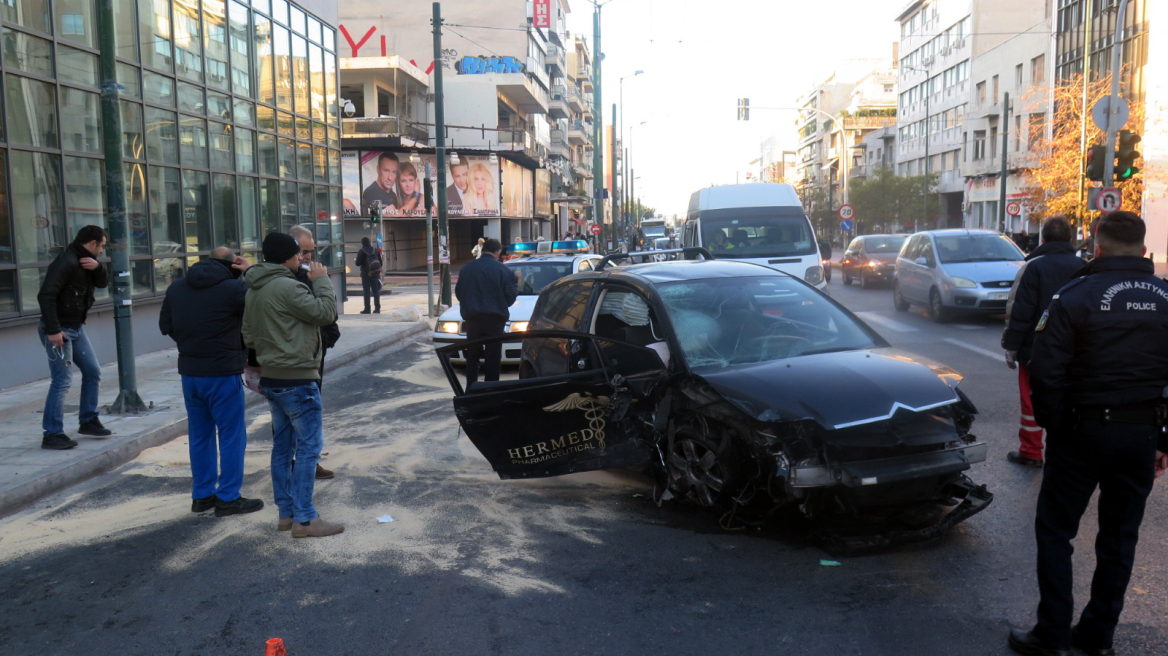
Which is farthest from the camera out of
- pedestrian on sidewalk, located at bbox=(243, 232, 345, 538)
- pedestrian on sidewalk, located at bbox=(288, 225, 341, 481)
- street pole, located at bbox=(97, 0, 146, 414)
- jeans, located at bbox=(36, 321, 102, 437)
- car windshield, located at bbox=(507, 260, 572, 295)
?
car windshield, located at bbox=(507, 260, 572, 295)

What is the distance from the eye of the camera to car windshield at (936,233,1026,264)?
1627 centimetres

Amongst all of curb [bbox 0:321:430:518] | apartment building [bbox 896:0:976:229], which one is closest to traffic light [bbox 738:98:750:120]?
apartment building [bbox 896:0:976:229]

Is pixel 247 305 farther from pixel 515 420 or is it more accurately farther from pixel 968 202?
pixel 968 202

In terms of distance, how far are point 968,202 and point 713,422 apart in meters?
63.7

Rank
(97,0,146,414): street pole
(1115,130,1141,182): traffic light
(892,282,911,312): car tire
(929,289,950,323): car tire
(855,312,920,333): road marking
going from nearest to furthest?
(97,0,146,414): street pole → (855,312,920,333): road marking → (929,289,950,323): car tire → (1115,130,1141,182): traffic light → (892,282,911,312): car tire

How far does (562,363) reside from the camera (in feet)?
21.4

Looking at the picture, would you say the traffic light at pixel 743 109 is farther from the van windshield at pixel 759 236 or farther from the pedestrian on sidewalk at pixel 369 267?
the van windshield at pixel 759 236

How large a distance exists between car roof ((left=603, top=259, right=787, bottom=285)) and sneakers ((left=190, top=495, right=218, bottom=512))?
3.15 m

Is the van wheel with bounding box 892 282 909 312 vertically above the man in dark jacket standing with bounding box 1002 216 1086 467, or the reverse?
the man in dark jacket standing with bounding box 1002 216 1086 467

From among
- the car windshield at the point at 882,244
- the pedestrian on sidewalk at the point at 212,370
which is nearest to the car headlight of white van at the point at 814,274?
the car windshield at the point at 882,244

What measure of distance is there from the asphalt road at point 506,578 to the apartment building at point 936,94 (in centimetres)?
6216

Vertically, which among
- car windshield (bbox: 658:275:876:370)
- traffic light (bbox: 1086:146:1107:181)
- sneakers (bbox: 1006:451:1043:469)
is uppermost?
traffic light (bbox: 1086:146:1107:181)

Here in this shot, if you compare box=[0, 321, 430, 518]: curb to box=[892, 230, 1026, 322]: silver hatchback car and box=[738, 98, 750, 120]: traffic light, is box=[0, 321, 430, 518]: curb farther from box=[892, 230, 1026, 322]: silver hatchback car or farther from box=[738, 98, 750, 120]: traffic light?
box=[738, 98, 750, 120]: traffic light

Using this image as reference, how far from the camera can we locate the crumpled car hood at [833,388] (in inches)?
188
